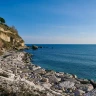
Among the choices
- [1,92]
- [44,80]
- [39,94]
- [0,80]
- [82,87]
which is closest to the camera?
[1,92]

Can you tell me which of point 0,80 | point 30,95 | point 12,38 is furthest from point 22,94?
point 12,38

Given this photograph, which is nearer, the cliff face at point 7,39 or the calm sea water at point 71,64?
the calm sea water at point 71,64

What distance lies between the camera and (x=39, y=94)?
11.2 metres

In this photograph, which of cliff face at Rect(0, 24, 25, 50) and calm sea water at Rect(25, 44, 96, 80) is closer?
calm sea water at Rect(25, 44, 96, 80)

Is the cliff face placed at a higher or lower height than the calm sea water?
higher

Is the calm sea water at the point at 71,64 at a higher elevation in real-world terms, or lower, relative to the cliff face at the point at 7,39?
lower

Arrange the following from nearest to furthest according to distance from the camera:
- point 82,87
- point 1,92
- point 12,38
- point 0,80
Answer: point 1,92 → point 0,80 → point 82,87 → point 12,38

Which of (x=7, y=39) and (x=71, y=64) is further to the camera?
(x=7, y=39)

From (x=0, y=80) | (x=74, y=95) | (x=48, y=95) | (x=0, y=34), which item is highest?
(x=0, y=34)

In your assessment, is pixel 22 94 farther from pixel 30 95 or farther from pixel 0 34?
pixel 0 34

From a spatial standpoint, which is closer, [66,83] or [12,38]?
[66,83]

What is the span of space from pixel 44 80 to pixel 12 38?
73.0 m

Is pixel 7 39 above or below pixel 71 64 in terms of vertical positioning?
above

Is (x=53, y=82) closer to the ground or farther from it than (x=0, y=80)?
closer to the ground
